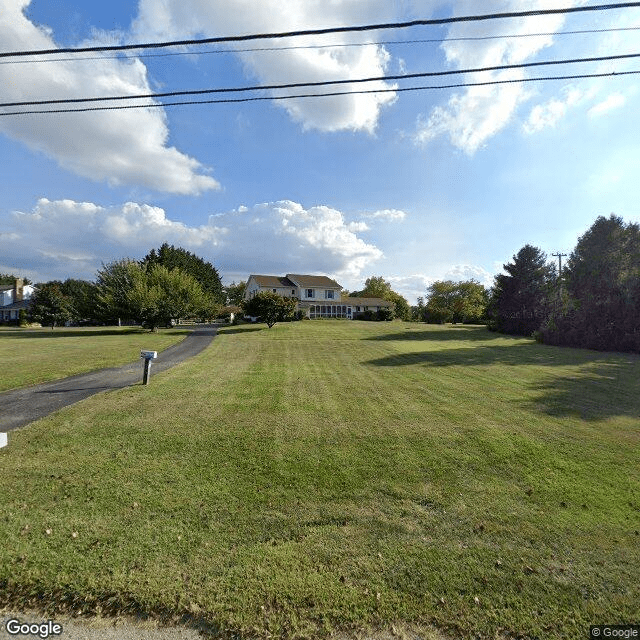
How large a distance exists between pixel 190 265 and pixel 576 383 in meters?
55.4

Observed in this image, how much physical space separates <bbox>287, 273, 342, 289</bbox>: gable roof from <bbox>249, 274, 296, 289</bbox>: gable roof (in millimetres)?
1028

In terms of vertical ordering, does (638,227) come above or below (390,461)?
above

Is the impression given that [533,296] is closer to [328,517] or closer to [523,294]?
[523,294]

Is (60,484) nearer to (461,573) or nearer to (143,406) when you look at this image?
(143,406)

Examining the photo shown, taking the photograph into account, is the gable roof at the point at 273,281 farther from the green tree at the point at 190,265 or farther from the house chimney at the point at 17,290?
the house chimney at the point at 17,290

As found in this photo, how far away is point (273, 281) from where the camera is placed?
6034 cm

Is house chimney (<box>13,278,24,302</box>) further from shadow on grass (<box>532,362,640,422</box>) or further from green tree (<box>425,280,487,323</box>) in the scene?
shadow on grass (<box>532,362,640,422</box>)

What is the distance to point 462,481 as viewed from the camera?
16.6ft

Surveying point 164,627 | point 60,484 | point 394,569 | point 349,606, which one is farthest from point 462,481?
point 60,484

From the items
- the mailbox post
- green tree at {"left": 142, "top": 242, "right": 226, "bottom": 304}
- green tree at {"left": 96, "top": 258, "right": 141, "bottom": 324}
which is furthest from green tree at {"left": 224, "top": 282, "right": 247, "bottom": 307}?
the mailbox post

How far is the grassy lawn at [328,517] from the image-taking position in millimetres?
2936

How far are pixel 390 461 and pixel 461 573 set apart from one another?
92.7 inches

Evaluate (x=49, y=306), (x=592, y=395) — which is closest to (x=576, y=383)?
(x=592, y=395)

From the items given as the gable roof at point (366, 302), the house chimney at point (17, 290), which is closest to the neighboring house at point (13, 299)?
the house chimney at point (17, 290)
